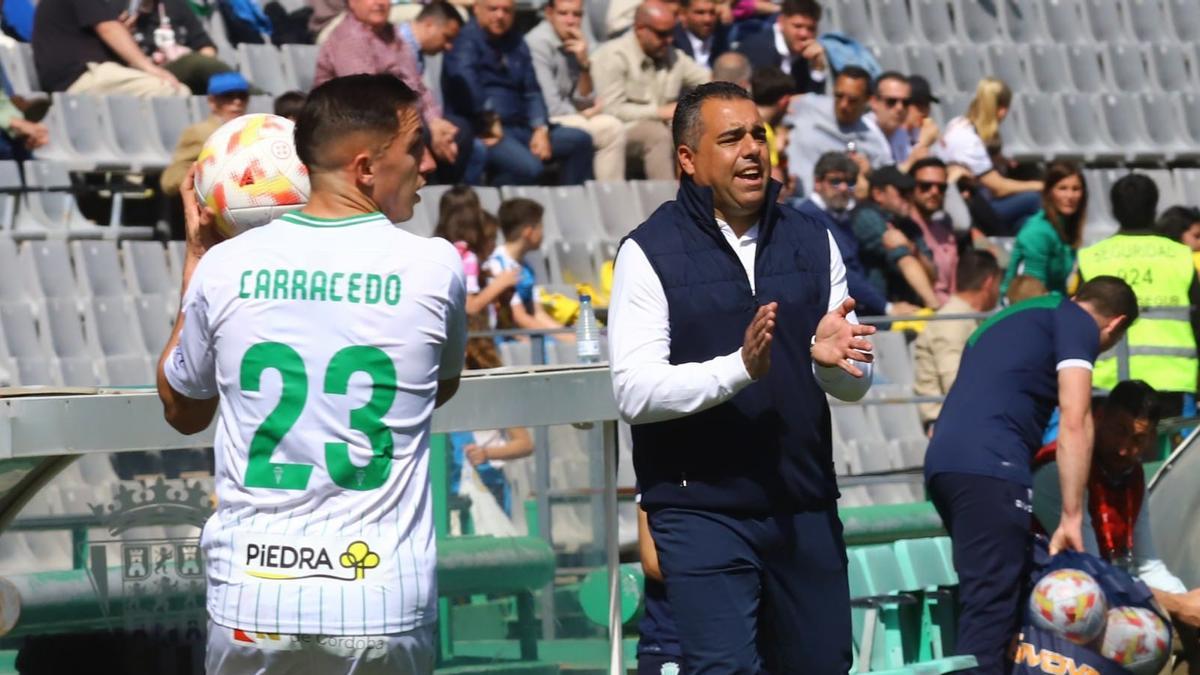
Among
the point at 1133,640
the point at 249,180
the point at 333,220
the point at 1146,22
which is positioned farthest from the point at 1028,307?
the point at 1146,22

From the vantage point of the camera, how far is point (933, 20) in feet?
53.9

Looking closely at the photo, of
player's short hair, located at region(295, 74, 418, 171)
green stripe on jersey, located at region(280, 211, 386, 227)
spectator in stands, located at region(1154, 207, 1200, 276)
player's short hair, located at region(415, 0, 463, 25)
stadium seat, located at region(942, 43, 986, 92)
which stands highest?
stadium seat, located at region(942, 43, 986, 92)

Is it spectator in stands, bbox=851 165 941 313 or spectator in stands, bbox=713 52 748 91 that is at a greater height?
spectator in stands, bbox=713 52 748 91

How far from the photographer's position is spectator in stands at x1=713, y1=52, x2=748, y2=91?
1220 centimetres

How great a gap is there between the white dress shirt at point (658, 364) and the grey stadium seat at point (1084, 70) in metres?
13.0

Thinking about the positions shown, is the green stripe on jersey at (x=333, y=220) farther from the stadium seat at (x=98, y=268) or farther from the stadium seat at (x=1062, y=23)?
the stadium seat at (x=1062, y=23)

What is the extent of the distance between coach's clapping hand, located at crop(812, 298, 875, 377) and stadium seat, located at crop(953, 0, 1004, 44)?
12.9 meters

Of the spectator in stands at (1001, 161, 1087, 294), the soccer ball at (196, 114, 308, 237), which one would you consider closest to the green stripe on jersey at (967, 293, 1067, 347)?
the soccer ball at (196, 114, 308, 237)

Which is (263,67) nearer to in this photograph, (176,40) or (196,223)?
(176,40)

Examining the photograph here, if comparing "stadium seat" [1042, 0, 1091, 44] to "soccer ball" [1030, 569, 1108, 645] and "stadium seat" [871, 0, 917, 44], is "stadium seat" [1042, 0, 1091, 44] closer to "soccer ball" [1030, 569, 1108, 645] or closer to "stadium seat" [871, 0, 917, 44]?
"stadium seat" [871, 0, 917, 44]

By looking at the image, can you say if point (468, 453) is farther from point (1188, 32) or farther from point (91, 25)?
point (1188, 32)

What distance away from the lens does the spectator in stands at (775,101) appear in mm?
11680

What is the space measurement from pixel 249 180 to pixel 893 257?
7.73 metres

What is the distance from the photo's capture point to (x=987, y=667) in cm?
641
